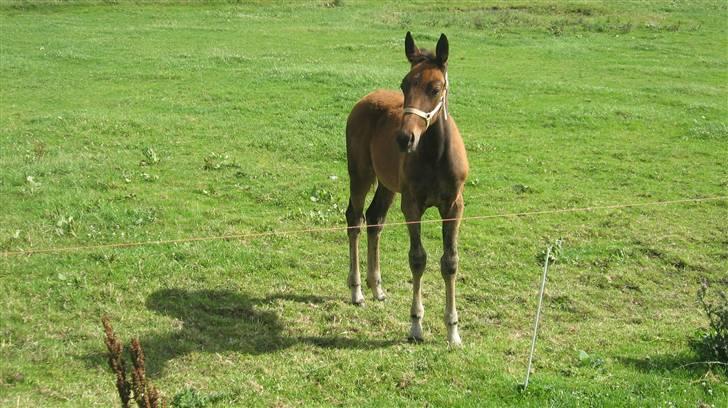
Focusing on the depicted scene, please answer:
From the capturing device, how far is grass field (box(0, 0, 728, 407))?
20.8ft

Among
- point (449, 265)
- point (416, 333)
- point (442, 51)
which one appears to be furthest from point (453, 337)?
point (442, 51)

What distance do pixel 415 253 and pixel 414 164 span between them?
991 millimetres

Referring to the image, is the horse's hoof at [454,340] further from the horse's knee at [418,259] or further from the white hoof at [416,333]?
the horse's knee at [418,259]

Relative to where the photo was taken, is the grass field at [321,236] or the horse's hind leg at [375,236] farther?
the horse's hind leg at [375,236]

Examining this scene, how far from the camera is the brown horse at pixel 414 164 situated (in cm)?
638

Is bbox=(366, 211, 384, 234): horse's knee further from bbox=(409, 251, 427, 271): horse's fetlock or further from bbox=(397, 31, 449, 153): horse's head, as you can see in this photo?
bbox=(397, 31, 449, 153): horse's head

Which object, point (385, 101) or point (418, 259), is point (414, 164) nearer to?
point (418, 259)

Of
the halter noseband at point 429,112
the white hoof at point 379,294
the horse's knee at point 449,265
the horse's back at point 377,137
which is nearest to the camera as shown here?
the halter noseband at point 429,112

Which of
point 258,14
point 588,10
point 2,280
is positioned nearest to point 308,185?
point 2,280

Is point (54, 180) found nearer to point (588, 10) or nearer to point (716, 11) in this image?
point (588, 10)

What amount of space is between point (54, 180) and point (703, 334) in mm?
10383

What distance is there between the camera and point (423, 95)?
634 centimetres

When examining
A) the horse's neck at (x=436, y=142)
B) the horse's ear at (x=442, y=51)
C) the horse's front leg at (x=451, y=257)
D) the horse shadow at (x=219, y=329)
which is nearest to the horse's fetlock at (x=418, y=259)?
the horse's front leg at (x=451, y=257)

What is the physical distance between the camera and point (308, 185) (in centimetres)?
1233
